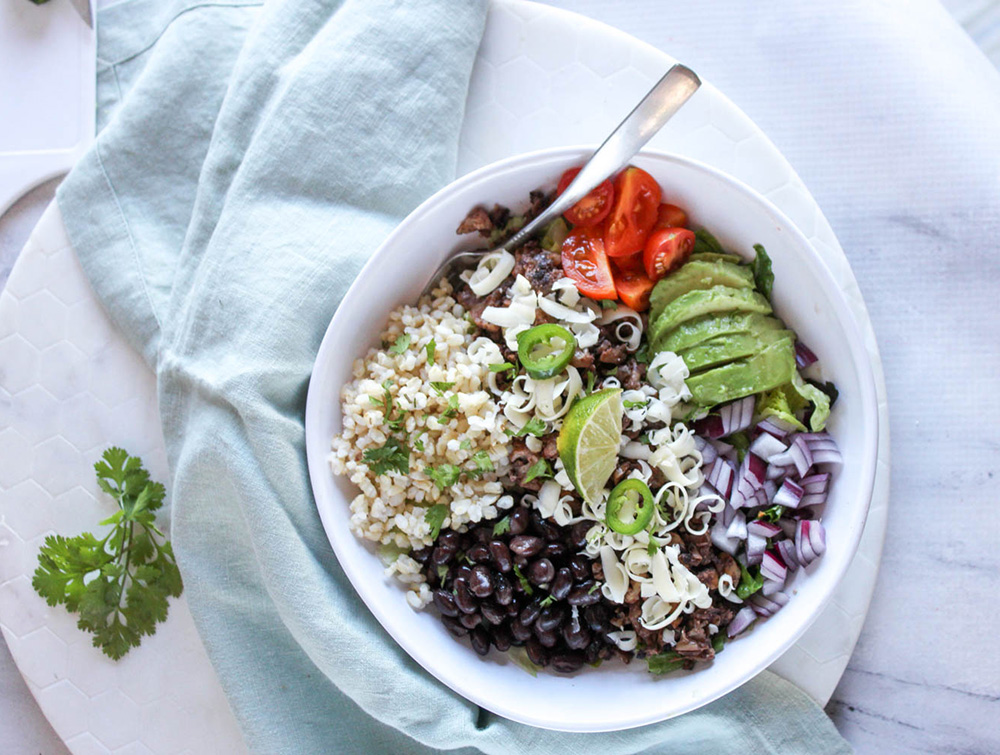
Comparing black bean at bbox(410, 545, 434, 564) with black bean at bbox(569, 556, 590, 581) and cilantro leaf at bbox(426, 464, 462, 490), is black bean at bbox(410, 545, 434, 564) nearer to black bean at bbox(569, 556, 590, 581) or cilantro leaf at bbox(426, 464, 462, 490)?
cilantro leaf at bbox(426, 464, 462, 490)

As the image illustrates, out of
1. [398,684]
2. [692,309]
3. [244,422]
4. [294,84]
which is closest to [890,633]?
[692,309]

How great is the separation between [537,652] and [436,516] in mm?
461

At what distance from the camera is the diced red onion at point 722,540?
7.44 feet

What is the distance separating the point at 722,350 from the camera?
219 cm

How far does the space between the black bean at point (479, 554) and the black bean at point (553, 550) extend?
0.15 meters

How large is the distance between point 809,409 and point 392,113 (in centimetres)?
142

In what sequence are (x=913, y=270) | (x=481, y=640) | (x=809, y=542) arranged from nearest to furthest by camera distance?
(x=809, y=542), (x=481, y=640), (x=913, y=270)

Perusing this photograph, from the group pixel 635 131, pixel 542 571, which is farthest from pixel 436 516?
pixel 635 131

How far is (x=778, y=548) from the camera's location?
228 cm

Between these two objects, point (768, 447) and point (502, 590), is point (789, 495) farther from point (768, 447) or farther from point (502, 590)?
point (502, 590)

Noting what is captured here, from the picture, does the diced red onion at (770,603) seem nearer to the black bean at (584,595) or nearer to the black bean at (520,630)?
the black bean at (584,595)

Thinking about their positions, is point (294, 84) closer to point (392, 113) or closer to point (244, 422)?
point (392, 113)

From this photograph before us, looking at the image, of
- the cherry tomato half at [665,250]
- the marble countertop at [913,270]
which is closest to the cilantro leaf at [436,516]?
the cherry tomato half at [665,250]

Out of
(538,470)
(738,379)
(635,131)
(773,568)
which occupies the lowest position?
(773,568)
